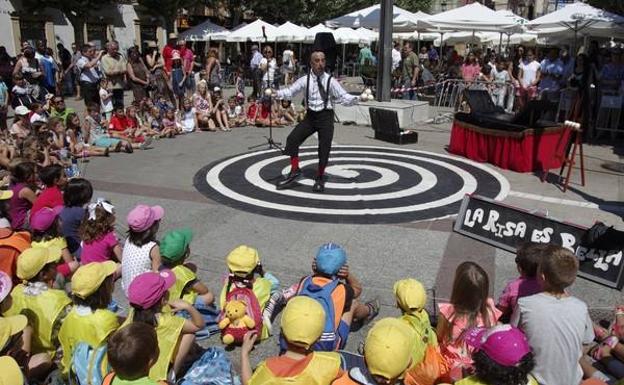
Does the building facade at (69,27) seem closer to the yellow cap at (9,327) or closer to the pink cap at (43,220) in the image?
the pink cap at (43,220)

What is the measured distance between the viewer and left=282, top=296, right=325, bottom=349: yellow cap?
2635 millimetres

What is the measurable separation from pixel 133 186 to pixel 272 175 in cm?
208

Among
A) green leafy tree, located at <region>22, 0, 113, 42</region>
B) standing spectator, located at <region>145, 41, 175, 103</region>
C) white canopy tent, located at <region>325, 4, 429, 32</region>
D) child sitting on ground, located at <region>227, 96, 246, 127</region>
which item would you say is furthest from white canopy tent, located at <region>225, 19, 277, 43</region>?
child sitting on ground, located at <region>227, 96, 246, 127</region>

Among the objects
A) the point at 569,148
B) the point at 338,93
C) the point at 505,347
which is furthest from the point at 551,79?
the point at 505,347

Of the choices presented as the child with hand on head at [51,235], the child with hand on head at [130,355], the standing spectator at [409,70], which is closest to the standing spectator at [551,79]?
the standing spectator at [409,70]

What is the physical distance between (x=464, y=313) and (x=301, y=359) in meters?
1.17

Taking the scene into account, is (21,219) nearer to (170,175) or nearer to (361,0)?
(170,175)

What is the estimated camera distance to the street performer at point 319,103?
7.49 metres

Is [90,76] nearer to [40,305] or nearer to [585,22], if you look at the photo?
[40,305]

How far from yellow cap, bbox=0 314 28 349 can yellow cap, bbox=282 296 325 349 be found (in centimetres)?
140

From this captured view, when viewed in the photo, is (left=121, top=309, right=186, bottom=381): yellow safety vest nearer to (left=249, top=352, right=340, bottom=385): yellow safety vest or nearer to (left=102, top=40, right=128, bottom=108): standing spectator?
(left=249, top=352, right=340, bottom=385): yellow safety vest

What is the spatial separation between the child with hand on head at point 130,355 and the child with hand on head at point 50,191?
3369 millimetres

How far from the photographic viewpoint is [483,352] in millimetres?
2453

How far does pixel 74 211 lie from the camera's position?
16.8 ft
